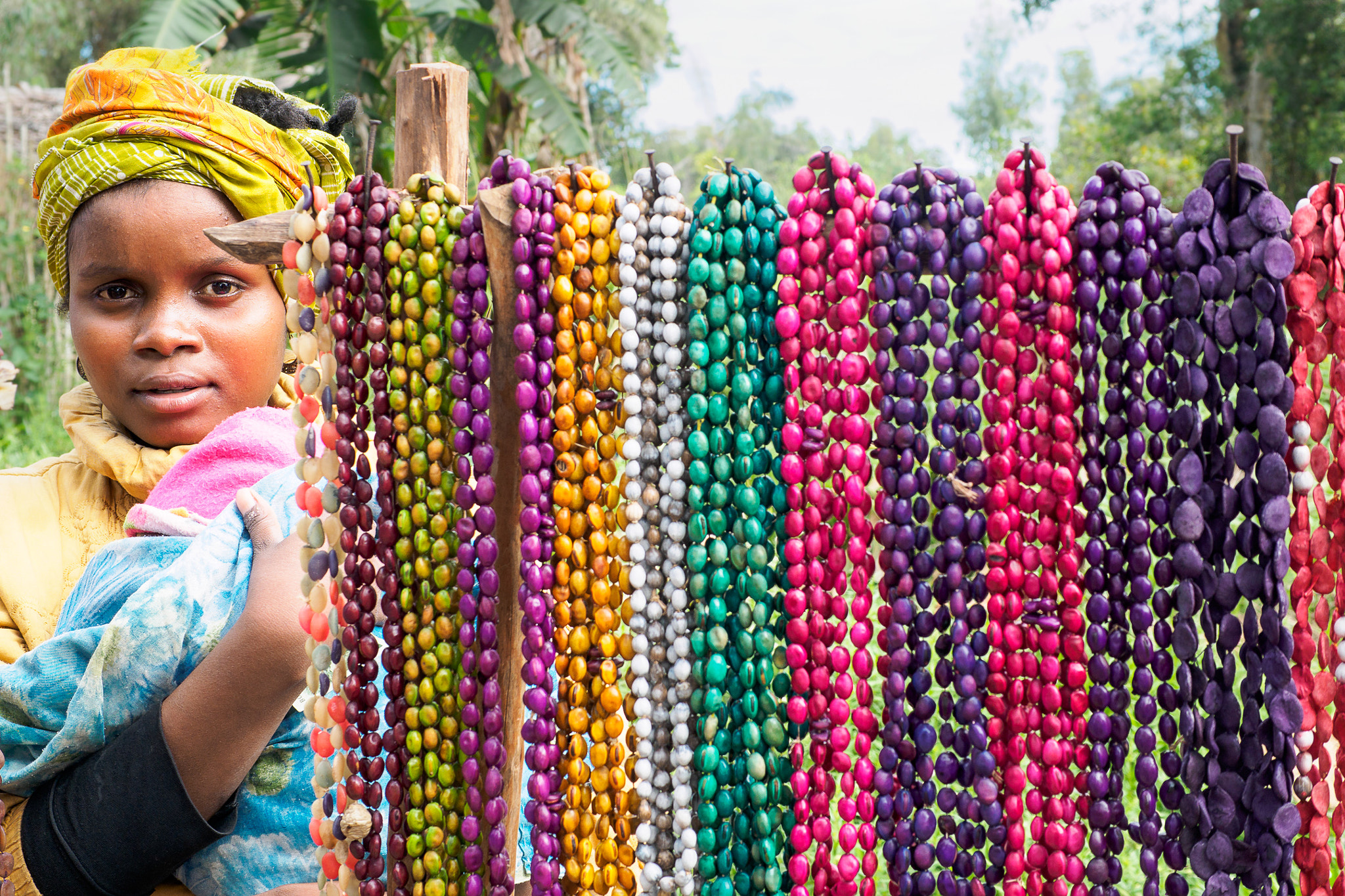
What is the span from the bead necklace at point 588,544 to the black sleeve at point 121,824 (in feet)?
1.76

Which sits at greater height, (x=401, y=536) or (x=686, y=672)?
(x=401, y=536)

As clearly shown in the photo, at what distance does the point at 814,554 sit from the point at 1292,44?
12.7 metres

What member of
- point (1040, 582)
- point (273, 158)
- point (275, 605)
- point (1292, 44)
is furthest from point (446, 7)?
point (1292, 44)

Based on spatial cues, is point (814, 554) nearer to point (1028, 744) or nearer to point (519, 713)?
point (1028, 744)

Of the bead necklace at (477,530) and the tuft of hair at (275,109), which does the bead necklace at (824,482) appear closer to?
the bead necklace at (477,530)

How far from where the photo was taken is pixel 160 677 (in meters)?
1.42

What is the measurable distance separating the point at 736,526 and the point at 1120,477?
43 cm

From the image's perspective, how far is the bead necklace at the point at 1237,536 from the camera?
3.50ft

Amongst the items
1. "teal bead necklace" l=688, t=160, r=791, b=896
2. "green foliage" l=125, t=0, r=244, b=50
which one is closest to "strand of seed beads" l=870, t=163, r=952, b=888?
"teal bead necklace" l=688, t=160, r=791, b=896

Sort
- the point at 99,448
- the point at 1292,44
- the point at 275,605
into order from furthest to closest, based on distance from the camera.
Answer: the point at 1292,44 → the point at 99,448 → the point at 275,605

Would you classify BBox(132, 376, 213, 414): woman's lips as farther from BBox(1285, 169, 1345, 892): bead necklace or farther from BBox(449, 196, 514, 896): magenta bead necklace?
BBox(1285, 169, 1345, 892): bead necklace

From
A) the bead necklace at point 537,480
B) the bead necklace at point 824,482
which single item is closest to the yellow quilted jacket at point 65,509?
the bead necklace at point 537,480

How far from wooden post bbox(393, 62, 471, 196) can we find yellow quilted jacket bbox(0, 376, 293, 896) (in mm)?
677

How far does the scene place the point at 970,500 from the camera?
1.16m
